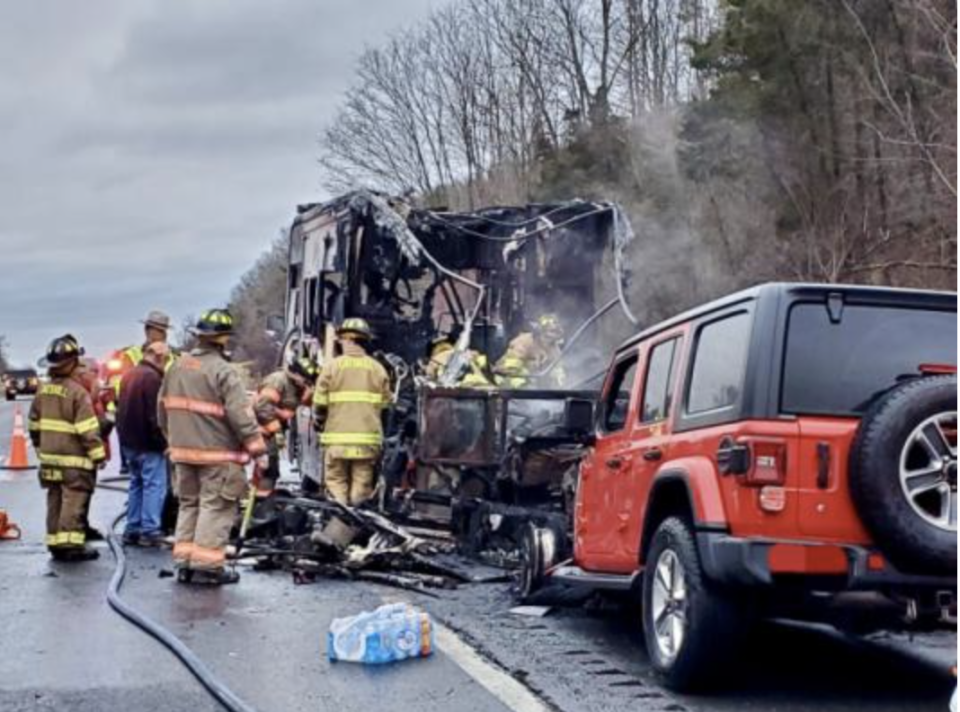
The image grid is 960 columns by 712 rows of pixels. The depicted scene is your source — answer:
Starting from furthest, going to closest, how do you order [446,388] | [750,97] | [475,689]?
[750,97], [446,388], [475,689]

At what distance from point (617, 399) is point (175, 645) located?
8.88 ft

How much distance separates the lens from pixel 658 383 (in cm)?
666

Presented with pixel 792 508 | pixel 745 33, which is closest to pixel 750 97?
pixel 745 33

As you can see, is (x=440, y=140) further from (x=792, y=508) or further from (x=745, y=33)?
(x=792, y=508)

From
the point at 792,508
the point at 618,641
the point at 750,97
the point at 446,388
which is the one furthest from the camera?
the point at 750,97

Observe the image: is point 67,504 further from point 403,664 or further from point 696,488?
point 696,488

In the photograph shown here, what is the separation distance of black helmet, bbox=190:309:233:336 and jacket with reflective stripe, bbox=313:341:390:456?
1.62 meters

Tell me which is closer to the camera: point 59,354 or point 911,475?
point 911,475

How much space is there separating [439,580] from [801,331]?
3.89 meters

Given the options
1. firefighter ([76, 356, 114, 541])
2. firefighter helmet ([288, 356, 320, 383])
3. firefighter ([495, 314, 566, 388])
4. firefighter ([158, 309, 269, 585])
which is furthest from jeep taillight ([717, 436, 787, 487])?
firefighter ([76, 356, 114, 541])

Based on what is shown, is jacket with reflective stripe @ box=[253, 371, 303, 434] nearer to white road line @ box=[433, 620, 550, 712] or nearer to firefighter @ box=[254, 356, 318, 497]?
firefighter @ box=[254, 356, 318, 497]

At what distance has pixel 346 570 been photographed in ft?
30.3

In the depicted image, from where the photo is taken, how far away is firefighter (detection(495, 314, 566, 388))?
39.9 ft

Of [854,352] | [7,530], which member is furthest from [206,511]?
[854,352]
